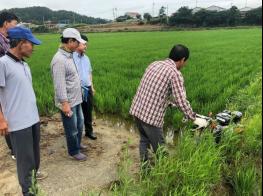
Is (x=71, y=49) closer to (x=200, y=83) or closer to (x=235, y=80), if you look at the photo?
(x=200, y=83)

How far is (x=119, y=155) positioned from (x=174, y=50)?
1642mm

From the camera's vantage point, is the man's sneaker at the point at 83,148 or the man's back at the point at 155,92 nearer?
the man's back at the point at 155,92

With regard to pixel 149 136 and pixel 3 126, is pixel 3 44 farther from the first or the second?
pixel 149 136

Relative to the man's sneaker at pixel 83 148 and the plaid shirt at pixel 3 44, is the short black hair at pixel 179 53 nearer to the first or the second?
the plaid shirt at pixel 3 44

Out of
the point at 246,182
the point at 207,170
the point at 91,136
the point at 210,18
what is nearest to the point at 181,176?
the point at 207,170

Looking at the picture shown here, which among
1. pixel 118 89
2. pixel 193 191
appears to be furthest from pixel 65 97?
pixel 118 89

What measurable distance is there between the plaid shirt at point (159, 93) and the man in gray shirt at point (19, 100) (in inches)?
37.0

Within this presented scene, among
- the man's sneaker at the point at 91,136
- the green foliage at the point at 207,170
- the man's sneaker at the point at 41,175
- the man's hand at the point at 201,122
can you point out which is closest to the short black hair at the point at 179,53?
the man's hand at the point at 201,122

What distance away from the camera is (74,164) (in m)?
3.84

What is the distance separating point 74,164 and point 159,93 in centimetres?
142

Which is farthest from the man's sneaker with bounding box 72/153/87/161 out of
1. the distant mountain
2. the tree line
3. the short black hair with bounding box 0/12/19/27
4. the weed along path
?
the distant mountain

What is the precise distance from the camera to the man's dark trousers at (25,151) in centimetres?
272

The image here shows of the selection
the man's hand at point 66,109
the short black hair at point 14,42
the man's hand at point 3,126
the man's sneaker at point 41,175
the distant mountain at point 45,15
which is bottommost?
the man's sneaker at point 41,175

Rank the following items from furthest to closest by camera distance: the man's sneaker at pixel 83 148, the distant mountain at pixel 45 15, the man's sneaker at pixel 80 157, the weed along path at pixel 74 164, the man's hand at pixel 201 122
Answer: the distant mountain at pixel 45 15 < the man's sneaker at pixel 83 148 < the man's sneaker at pixel 80 157 < the weed along path at pixel 74 164 < the man's hand at pixel 201 122
